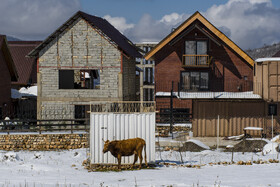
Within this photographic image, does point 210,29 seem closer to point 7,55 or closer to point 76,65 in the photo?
point 76,65

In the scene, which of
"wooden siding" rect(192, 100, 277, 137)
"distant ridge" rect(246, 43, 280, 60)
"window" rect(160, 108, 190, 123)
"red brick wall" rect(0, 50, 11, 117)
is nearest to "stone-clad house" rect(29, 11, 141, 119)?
"window" rect(160, 108, 190, 123)

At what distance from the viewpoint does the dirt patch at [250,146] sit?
82.5 ft

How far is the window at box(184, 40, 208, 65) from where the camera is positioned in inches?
1467

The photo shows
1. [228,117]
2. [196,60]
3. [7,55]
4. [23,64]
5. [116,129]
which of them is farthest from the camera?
[23,64]

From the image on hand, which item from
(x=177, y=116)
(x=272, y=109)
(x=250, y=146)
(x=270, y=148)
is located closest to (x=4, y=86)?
(x=177, y=116)

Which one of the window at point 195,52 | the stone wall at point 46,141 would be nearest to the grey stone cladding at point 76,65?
the stone wall at point 46,141

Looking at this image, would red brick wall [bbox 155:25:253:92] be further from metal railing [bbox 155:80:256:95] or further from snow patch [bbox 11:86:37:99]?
snow patch [bbox 11:86:37:99]

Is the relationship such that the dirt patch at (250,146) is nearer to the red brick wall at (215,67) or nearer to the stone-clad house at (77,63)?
the red brick wall at (215,67)

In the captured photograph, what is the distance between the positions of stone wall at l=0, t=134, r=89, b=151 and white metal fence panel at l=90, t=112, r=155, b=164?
10762 mm

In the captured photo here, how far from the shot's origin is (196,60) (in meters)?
37.3

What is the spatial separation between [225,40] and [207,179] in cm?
2281

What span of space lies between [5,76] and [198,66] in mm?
18985

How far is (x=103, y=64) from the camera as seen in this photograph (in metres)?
35.2

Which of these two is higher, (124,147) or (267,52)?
(267,52)
